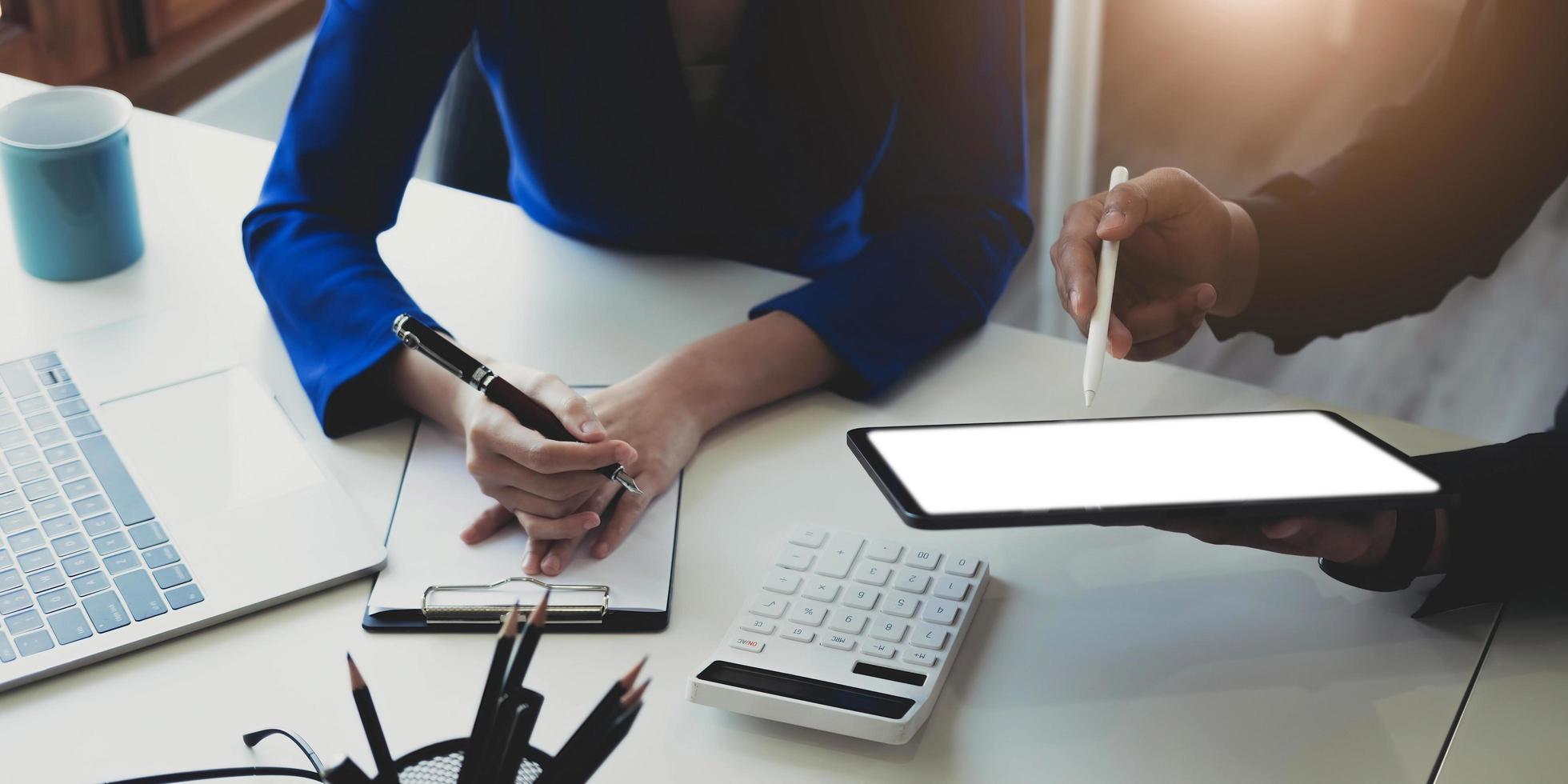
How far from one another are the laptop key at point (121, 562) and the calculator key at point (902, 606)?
16.4 inches

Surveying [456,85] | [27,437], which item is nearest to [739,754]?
[27,437]

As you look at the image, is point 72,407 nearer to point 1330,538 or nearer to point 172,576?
point 172,576

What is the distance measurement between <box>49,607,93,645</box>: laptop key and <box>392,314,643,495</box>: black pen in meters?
0.23

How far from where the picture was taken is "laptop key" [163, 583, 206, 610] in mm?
660

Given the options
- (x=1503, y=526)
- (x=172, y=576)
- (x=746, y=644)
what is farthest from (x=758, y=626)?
(x=1503, y=526)

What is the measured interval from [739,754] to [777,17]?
631mm

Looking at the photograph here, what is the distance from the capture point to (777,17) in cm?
100

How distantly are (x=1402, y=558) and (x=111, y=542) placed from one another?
28.7 inches

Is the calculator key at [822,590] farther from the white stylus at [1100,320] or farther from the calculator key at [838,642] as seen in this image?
the white stylus at [1100,320]

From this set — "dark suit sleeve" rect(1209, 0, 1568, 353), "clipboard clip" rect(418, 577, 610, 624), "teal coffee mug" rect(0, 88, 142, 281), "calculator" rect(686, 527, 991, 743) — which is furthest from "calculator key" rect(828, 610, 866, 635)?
"teal coffee mug" rect(0, 88, 142, 281)

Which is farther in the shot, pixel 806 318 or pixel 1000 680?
pixel 806 318

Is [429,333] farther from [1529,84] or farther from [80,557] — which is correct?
[1529,84]

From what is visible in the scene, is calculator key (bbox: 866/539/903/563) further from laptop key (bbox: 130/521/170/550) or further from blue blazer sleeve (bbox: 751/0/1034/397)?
laptop key (bbox: 130/521/170/550)

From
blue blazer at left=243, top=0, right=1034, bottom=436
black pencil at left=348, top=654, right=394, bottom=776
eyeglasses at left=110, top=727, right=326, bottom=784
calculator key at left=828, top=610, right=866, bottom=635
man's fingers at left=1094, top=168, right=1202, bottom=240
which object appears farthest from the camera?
blue blazer at left=243, top=0, right=1034, bottom=436
